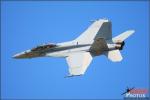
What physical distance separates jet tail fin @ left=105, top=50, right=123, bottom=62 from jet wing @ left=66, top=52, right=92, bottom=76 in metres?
1.77

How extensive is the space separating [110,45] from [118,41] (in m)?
1.02

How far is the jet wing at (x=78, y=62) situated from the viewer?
40463mm

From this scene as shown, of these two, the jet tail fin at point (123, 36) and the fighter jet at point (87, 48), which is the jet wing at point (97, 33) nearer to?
the fighter jet at point (87, 48)

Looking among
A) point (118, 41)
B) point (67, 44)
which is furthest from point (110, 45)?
point (67, 44)

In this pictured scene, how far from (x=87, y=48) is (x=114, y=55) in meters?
2.65

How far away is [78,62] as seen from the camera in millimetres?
42469

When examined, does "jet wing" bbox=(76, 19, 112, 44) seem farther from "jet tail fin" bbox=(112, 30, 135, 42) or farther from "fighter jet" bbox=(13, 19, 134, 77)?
"jet tail fin" bbox=(112, 30, 135, 42)

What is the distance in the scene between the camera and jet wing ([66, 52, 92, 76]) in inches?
1593

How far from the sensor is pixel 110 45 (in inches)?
1738

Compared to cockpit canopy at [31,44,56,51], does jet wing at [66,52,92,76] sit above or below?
below

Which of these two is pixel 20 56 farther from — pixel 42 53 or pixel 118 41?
pixel 118 41

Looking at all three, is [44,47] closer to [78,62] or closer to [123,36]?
[78,62]

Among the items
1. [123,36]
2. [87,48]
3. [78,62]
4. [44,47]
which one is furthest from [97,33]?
[44,47]

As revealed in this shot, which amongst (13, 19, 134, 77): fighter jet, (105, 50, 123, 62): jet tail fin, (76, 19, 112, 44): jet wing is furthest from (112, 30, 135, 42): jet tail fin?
(105, 50, 123, 62): jet tail fin
